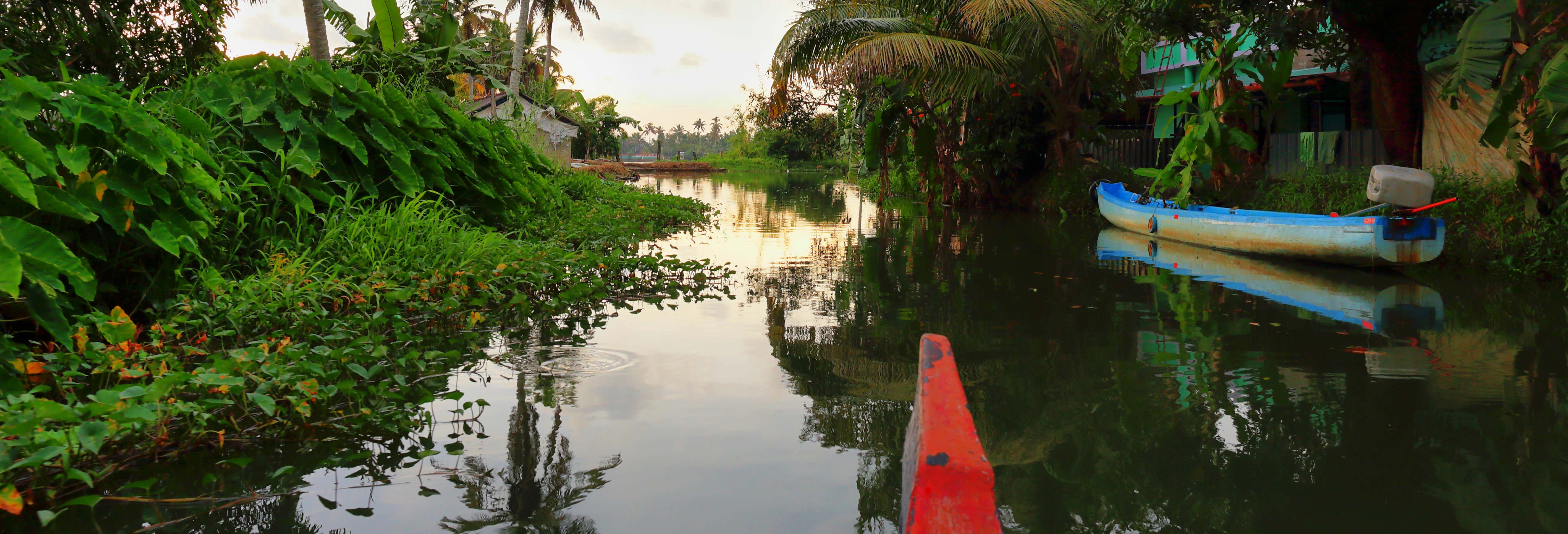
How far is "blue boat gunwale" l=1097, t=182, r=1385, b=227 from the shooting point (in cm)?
964

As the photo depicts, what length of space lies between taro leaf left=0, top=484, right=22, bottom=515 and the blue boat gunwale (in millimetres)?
9791

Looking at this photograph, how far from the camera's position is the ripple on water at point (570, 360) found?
532 centimetres

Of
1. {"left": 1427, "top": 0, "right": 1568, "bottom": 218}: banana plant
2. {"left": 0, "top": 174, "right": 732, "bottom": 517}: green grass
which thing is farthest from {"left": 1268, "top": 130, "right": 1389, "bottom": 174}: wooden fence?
{"left": 0, "top": 174, "right": 732, "bottom": 517}: green grass

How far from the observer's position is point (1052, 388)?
16.7 feet

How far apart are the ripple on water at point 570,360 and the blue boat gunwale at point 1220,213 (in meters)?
7.18

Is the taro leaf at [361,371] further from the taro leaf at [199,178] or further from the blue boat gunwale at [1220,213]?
the blue boat gunwale at [1220,213]

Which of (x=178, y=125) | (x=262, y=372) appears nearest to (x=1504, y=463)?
(x=262, y=372)

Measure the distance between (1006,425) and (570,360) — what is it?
245 centimetres

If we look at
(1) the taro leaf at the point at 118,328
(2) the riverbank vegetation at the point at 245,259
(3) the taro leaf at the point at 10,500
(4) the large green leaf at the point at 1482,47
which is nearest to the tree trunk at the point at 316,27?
(2) the riverbank vegetation at the point at 245,259

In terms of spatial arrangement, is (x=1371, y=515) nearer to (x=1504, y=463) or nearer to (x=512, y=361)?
(x=1504, y=463)

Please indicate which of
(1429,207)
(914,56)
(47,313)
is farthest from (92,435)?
(914,56)

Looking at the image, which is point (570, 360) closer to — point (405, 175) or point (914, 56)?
point (405, 175)

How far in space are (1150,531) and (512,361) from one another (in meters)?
3.50

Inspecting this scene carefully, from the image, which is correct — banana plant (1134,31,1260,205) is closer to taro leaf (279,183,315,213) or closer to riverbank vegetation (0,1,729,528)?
riverbank vegetation (0,1,729,528)
